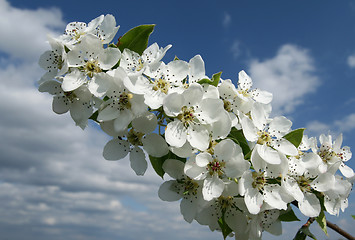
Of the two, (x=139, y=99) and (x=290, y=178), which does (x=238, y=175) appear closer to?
(x=290, y=178)

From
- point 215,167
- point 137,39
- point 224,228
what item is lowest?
point 224,228

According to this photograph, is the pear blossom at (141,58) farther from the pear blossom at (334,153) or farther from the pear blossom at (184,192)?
the pear blossom at (334,153)

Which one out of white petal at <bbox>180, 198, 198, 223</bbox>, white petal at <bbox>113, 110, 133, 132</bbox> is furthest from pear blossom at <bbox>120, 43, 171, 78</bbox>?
white petal at <bbox>180, 198, 198, 223</bbox>

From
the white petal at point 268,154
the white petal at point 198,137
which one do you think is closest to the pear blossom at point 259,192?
the white petal at point 268,154

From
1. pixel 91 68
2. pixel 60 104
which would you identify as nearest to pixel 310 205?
pixel 91 68

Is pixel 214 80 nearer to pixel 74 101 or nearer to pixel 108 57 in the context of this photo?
pixel 108 57

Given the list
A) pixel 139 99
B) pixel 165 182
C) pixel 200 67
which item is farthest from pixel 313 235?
pixel 139 99
